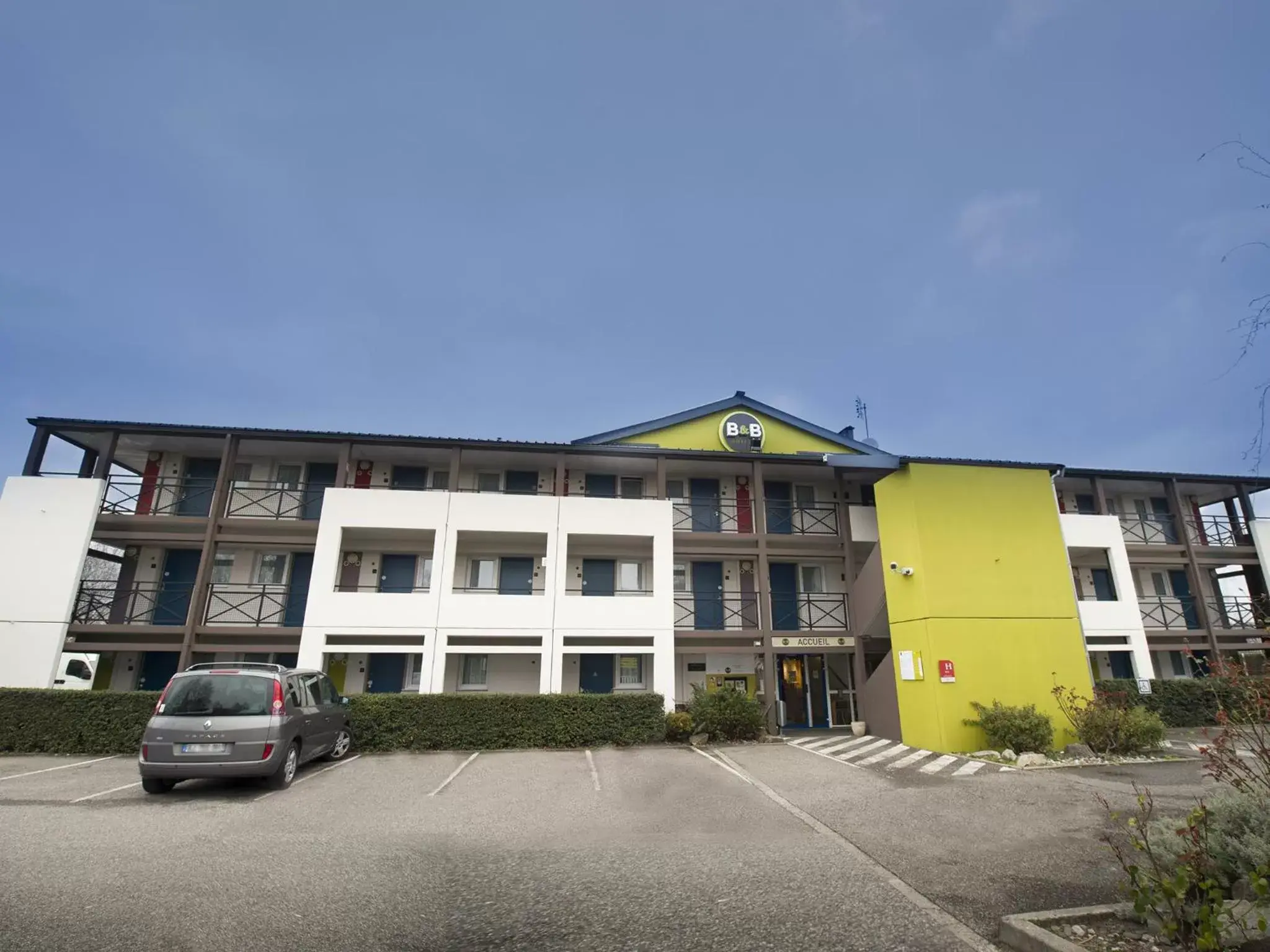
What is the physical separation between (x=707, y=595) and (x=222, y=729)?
12.6 meters

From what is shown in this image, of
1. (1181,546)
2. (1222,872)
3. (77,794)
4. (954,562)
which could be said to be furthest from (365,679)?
(1181,546)

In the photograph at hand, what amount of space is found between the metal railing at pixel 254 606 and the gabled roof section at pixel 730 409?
9630 millimetres

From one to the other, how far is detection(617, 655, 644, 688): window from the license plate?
11.1 m

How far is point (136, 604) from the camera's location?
650 inches

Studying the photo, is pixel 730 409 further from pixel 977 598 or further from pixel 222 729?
pixel 222 729

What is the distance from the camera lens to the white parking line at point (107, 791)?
8.13m

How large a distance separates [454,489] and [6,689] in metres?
9.71

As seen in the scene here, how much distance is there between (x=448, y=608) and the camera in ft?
49.8

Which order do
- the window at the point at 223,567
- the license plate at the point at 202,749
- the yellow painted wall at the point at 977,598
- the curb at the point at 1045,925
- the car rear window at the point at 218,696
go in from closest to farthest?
the curb at the point at 1045,925 < the license plate at the point at 202,749 < the car rear window at the point at 218,696 < the yellow painted wall at the point at 977,598 < the window at the point at 223,567

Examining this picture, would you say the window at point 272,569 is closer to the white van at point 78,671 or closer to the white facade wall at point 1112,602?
the white van at point 78,671

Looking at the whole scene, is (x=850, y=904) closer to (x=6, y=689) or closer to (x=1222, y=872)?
(x=1222, y=872)

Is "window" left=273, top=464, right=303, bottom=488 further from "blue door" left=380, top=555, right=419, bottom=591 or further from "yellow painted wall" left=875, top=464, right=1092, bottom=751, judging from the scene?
"yellow painted wall" left=875, top=464, right=1092, bottom=751

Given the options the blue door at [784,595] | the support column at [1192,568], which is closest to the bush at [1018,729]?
the blue door at [784,595]

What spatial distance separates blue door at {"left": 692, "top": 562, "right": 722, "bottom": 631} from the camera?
1795 centimetres
